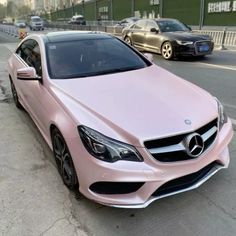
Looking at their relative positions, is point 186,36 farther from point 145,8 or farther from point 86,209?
point 145,8

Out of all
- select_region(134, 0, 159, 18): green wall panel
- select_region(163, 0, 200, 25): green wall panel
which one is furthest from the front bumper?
select_region(134, 0, 159, 18): green wall panel

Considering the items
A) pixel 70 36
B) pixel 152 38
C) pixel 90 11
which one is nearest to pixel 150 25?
pixel 152 38

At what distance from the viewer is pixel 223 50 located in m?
15.0

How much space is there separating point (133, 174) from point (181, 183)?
0.49 m

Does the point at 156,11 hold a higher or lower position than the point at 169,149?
higher

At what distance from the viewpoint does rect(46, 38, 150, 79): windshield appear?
165 inches

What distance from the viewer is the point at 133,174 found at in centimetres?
277

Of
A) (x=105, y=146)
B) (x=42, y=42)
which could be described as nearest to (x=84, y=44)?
(x=42, y=42)

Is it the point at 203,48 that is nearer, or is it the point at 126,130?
the point at 126,130

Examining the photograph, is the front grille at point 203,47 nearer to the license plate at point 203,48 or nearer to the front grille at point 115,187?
the license plate at point 203,48

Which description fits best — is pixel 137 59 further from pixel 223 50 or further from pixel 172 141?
pixel 223 50

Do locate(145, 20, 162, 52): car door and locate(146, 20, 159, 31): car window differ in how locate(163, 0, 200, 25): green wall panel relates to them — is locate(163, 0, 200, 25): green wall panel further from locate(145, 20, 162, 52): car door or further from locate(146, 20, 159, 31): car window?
locate(145, 20, 162, 52): car door

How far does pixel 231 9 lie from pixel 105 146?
89.7ft

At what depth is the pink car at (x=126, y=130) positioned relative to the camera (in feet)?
9.23
